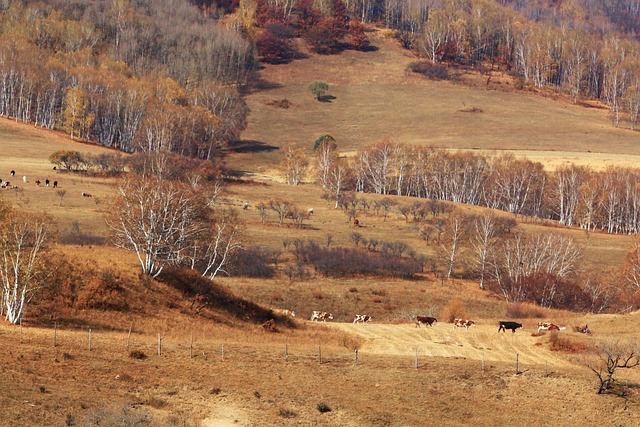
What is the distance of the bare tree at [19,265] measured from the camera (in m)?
41.3

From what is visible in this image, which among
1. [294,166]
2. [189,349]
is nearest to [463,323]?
[189,349]

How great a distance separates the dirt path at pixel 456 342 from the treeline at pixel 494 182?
218ft

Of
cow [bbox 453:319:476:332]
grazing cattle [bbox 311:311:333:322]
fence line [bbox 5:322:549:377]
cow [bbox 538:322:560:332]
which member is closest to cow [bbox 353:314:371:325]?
grazing cattle [bbox 311:311:333:322]

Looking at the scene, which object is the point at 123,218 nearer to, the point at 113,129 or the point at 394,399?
the point at 394,399

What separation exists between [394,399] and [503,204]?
11039 centimetres

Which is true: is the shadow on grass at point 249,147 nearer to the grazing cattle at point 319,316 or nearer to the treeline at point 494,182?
the treeline at point 494,182

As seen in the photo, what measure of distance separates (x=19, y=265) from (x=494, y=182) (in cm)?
10959

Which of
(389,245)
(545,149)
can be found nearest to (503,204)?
(545,149)

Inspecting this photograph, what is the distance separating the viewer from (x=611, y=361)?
121 ft

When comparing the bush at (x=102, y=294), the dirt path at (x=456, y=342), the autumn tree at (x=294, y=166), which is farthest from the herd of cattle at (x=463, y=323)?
the autumn tree at (x=294, y=166)

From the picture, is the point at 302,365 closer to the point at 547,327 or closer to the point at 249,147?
the point at 547,327

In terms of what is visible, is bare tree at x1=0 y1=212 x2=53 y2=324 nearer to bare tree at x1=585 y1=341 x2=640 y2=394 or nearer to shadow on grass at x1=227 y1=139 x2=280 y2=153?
bare tree at x1=585 y1=341 x2=640 y2=394

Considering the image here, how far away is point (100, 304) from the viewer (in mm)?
45906

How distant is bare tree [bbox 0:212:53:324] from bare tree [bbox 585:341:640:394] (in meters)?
29.4
